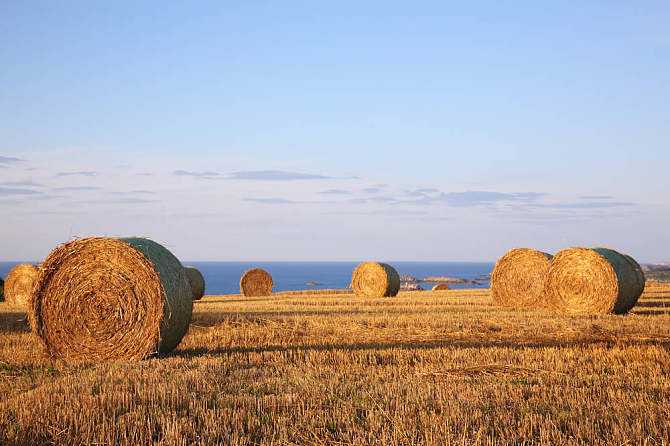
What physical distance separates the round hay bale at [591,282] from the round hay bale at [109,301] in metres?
11.9

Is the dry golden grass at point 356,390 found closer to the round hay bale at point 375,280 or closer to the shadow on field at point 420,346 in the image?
the shadow on field at point 420,346

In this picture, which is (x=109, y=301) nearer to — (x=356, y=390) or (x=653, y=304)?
(x=356, y=390)

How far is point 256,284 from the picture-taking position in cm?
3497

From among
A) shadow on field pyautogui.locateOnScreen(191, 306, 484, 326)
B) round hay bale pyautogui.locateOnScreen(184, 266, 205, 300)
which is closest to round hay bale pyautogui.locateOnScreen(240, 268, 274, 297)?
round hay bale pyautogui.locateOnScreen(184, 266, 205, 300)

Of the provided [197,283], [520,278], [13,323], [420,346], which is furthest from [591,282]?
[197,283]

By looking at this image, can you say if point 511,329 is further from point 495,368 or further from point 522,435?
point 522,435

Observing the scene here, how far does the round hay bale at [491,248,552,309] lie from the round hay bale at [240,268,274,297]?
14515 mm

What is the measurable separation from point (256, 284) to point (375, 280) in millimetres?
7391

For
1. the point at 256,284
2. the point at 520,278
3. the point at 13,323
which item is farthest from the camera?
the point at 256,284

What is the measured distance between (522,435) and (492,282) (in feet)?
57.3

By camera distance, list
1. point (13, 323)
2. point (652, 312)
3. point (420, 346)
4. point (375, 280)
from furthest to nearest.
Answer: point (375, 280) < point (652, 312) < point (13, 323) < point (420, 346)

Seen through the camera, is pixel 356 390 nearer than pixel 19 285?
Yes

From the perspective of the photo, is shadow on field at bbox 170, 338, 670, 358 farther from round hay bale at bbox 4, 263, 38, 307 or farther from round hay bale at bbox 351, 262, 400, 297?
round hay bale at bbox 4, 263, 38, 307

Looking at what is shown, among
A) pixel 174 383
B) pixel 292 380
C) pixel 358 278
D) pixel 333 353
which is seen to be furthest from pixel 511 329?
pixel 358 278
